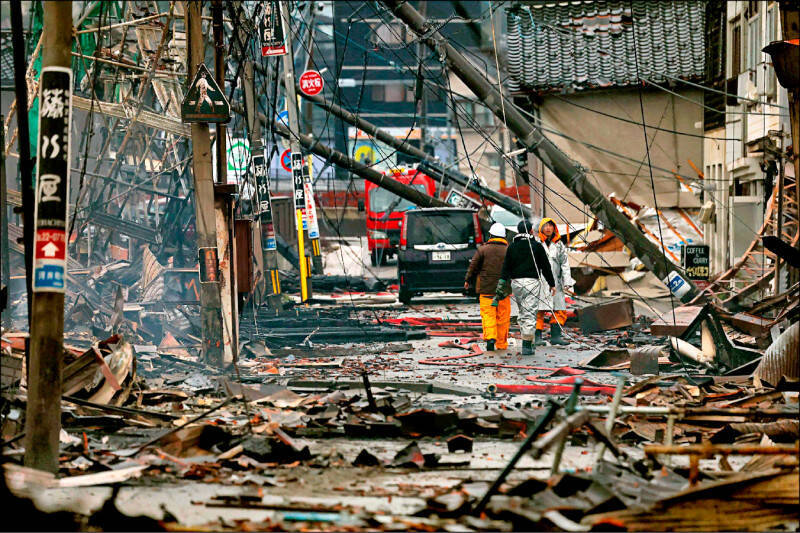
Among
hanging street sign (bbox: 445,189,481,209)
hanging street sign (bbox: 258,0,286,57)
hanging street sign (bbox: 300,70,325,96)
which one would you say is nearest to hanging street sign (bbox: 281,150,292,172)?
hanging street sign (bbox: 300,70,325,96)

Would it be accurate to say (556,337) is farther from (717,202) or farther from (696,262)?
(717,202)

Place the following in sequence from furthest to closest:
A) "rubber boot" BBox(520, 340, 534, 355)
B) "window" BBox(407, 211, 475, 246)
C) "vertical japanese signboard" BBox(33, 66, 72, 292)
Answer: "window" BBox(407, 211, 475, 246) < "rubber boot" BBox(520, 340, 534, 355) < "vertical japanese signboard" BBox(33, 66, 72, 292)

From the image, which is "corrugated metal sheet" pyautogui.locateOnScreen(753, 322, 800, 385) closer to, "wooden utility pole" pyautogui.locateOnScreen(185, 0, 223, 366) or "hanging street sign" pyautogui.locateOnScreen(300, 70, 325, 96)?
"wooden utility pole" pyautogui.locateOnScreen(185, 0, 223, 366)

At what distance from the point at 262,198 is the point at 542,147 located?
18.4ft

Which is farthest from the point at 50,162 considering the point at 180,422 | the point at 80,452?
the point at 180,422

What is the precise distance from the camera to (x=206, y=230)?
46.1 ft

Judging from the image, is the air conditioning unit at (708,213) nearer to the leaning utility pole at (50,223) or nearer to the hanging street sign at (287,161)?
the hanging street sign at (287,161)

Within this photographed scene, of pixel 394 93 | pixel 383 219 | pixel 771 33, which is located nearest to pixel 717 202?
pixel 771 33

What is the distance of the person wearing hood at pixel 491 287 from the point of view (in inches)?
638

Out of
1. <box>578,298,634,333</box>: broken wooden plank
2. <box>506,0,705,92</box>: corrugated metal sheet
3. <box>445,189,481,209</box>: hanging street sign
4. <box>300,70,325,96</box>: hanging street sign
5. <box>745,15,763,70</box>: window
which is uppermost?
<box>506,0,705,92</box>: corrugated metal sheet

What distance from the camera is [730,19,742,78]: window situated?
A: 87.9 feet

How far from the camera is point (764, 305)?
15.7 metres

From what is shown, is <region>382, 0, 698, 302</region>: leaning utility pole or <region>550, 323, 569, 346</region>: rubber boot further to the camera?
<region>382, 0, 698, 302</region>: leaning utility pole

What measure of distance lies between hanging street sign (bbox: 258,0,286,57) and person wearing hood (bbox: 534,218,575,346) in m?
6.18
